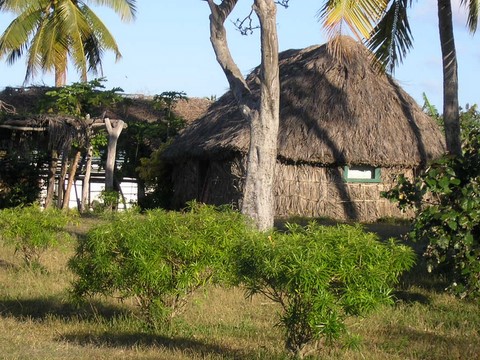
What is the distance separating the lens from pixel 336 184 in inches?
734

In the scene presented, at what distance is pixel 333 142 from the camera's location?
59.7 feet

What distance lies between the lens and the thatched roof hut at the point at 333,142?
18.2m

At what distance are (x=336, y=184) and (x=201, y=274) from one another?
445 inches

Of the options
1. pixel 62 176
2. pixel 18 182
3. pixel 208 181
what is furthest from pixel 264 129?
pixel 18 182

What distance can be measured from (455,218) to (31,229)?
5.58m

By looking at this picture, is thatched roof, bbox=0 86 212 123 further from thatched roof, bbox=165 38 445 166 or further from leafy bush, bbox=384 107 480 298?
leafy bush, bbox=384 107 480 298

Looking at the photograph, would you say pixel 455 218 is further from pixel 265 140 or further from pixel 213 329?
pixel 265 140

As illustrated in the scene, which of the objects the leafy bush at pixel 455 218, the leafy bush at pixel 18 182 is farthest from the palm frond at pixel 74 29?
the leafy bush at pixel 455 218

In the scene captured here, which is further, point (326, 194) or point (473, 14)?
point (326, 194)

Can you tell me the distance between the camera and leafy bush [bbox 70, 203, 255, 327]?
741 centimetres

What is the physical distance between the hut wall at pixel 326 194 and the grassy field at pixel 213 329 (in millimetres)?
7414

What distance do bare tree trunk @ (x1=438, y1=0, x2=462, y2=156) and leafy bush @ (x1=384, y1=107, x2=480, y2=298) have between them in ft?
7.09

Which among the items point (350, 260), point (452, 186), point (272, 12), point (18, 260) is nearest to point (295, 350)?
point (350, 260)

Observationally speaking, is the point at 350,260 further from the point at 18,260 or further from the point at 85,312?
the point at 18,260
